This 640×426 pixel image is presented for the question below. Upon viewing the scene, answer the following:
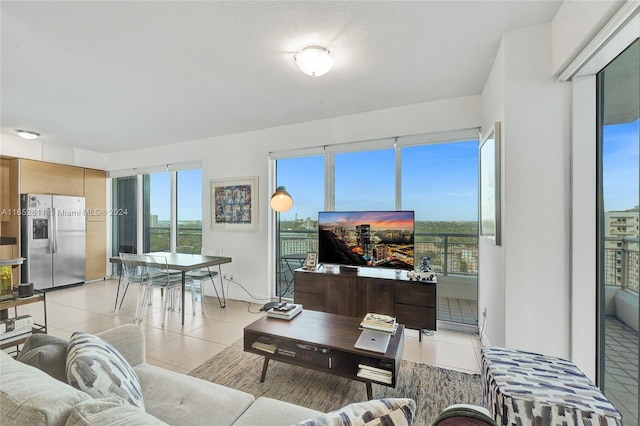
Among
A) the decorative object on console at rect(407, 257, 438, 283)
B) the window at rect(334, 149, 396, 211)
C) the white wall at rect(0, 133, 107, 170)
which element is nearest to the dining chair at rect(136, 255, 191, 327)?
the window at rect(334, 149, 396, 211)

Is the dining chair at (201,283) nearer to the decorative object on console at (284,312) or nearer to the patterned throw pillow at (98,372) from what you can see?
the decorative object on console at (284,312)

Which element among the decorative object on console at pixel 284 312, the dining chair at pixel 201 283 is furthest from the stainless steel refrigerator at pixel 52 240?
the decorative object on console at pixel 284 312

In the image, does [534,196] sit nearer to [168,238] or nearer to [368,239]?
[368,239]

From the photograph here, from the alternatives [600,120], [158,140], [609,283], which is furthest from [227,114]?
[609,283]

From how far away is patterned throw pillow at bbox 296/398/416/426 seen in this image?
26.4 inches

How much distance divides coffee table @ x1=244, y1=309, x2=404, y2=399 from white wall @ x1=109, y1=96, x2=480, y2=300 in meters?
2.02

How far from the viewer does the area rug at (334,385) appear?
1887 mm

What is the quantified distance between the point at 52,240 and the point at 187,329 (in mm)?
3458

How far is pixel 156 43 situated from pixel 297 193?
93.9 inches

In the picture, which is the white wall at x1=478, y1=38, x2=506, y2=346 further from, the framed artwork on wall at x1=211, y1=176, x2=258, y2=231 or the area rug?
the framed artwork on wall at x1=211, y1=176, x2=258, y2=231

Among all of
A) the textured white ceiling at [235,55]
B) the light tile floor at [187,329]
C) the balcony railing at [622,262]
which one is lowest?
the light tile floor at [187,329]

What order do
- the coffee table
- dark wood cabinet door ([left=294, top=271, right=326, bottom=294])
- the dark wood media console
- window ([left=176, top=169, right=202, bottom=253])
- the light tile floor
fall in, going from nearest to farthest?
1. the coffee table
2. the light tile floor
3. the dark wood media console
4. dark wood cabinet door ([left=294, top=271, right=326, bottom=294])
5. window ([left=176, top=169, right=202, bottom=253])

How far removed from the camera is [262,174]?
414cm

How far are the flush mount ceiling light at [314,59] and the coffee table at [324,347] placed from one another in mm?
2019
